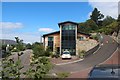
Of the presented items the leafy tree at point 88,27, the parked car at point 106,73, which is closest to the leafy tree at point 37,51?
the parked car at point 106,73

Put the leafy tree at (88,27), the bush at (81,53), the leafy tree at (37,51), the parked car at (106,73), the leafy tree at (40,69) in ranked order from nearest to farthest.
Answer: the leafy tree at (40,69), the leafy tree at (37,51), the parked car at (106,73), the bush at (81,53), the leafy tree at (88,27)

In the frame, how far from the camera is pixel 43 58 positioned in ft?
10.9

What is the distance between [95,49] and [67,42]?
3356mm

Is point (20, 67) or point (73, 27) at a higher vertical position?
point (73, 27)

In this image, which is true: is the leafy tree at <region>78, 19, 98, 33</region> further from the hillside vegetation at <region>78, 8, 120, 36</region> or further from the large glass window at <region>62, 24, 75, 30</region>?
the large glass window at <region>62, 24, 75, 30</region>

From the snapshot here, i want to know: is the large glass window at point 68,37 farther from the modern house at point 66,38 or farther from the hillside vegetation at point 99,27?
the hillside vegetation at point 99,27

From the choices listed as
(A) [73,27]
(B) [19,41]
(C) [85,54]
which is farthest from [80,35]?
(B) [19,41]

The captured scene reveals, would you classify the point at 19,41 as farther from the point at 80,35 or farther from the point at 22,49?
the point at 80,35

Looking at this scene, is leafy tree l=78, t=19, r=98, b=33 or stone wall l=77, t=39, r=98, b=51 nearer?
stone wall l=77, t=39, r=98, b=51

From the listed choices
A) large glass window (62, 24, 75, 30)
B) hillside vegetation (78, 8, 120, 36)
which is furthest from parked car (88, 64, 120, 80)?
hillside vegetation (78, 8, 120, 36)

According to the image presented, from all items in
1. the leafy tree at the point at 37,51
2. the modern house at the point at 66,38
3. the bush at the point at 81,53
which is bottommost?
the bush at the point at 81,53

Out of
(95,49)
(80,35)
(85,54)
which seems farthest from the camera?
(80,35)

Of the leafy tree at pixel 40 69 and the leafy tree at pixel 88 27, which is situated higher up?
the leafy tree at pixel 88 27

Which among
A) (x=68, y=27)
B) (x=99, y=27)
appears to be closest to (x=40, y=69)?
(x=68, y=27)
